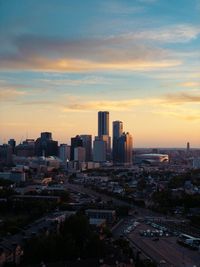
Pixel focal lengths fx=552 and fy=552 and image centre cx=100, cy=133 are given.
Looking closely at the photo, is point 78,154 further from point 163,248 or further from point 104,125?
point 163,248

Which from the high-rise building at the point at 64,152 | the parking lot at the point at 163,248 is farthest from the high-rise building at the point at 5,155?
the parking lot at the point at 163,248

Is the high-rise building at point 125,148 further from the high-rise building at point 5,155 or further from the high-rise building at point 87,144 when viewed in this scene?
the high-rise building at point 5,155

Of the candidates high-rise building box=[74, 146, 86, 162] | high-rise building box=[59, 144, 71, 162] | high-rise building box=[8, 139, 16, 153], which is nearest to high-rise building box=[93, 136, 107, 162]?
high-rise building box=[59, 144, 71, 162]

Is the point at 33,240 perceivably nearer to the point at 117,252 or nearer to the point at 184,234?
the point at 117,252

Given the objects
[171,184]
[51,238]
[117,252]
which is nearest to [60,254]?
→ [51,238]

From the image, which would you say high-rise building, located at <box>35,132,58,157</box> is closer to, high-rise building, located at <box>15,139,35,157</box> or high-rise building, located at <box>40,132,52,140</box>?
high-rise building, located at <box>40,132,52,140</box>
